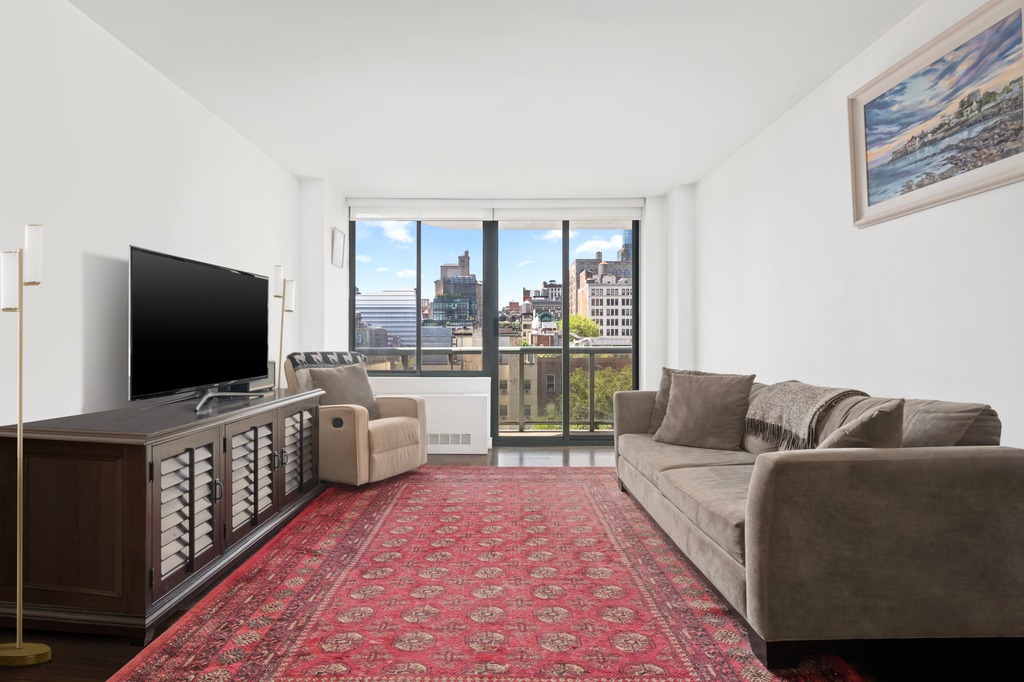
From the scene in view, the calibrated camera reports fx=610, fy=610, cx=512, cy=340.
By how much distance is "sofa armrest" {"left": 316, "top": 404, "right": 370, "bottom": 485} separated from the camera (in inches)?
163

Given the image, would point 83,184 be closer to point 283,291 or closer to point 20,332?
point 20,332

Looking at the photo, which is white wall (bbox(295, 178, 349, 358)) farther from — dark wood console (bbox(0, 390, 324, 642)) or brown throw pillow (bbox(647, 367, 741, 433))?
dark wood console (bbox(0, 390, 324, 642))

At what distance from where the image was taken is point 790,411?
2951 millimetres

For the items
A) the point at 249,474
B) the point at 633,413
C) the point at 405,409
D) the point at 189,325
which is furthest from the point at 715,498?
the point at 405,409

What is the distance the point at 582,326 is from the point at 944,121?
4063 mm

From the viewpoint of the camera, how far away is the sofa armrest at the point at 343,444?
13.6ft

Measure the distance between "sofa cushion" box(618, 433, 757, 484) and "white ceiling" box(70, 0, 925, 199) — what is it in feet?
6.68

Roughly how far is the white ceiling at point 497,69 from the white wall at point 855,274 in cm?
24

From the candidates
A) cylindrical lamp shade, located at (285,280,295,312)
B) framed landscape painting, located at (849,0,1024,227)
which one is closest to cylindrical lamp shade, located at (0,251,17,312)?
cylindrical lamp shade, located at (285,280,295,312)

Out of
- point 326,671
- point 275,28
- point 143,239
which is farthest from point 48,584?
point 275,28

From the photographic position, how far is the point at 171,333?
2938mm

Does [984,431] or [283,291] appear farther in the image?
[283,291]

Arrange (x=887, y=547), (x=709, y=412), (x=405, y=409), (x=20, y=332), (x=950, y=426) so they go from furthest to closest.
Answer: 1. (x=405, y=409)
2. (x=709, y=412)
3. (x=950, y=426)
4. (x=20, y=332)
5. (x=887, y=547)

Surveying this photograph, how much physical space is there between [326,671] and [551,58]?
2.83 meters
